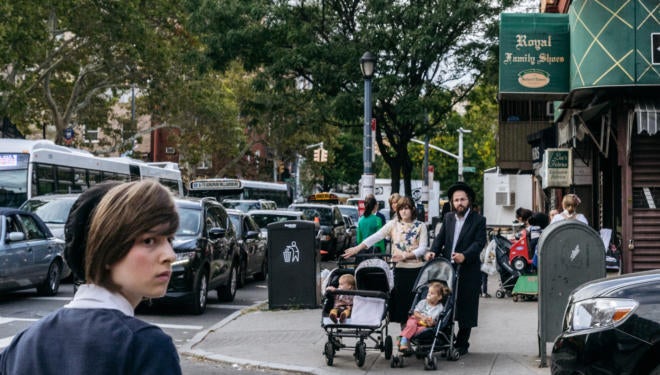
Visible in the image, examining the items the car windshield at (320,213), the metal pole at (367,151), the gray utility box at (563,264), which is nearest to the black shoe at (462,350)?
the gray utility box at (563,264)

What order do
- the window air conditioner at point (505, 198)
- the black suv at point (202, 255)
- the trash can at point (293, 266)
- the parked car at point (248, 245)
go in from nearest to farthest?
the black suv at point (202, 255) → the trash can at point (293, 266) → the parked car at point (248, 245) → the window air conditioner at point (505, 198)

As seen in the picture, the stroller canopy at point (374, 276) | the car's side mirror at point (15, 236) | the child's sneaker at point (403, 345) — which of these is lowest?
the child's sneaker at point (403, 345)

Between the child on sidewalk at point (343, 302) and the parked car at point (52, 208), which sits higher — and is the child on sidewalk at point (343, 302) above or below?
below

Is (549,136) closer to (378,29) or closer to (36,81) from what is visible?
(378,29)

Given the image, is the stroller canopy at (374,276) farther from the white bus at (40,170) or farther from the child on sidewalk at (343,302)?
the white bus at (40,170)

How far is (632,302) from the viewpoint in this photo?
675 centimetres

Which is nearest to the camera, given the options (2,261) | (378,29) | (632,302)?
(632,302)

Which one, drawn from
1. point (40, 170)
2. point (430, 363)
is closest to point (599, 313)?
point (430, 363)

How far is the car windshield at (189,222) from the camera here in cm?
1555

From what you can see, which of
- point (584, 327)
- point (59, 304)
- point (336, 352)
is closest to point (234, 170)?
point (59, 304)

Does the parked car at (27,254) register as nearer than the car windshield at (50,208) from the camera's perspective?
Yes

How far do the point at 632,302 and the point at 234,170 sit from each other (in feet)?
197

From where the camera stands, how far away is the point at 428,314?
32.7 feet

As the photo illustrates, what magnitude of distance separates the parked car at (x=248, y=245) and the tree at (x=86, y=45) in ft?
31.2
